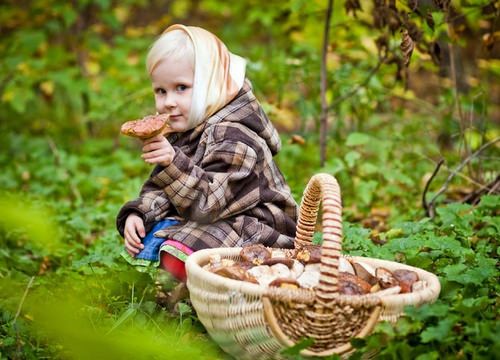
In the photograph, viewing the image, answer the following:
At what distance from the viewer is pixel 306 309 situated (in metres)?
1.77

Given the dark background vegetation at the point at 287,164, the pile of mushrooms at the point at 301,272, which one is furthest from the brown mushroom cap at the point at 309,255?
the dark background vegetation at the point at 287,164

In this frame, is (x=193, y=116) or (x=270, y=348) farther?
(x=193, y=116)

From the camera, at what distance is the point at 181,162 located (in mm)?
2223

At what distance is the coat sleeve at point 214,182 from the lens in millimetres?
2234

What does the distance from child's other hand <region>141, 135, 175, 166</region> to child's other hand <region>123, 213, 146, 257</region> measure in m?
0.37

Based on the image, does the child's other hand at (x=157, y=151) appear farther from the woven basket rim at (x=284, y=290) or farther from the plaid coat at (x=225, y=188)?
the woven basket rim at (x=284, y=290)

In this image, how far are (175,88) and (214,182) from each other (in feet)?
1.28

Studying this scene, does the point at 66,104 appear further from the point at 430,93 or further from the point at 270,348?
the point at 270,348

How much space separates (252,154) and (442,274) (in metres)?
0.76

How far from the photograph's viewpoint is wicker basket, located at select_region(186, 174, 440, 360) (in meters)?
1.75

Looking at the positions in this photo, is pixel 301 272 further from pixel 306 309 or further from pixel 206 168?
pixel 206 168

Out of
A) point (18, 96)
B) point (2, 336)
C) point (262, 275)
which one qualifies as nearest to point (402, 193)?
point (262, 275)

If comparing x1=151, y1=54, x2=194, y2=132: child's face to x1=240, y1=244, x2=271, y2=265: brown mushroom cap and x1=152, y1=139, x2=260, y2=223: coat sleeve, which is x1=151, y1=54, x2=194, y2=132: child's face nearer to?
x1=152, y1=139, x2=260, y2=223: coat sleeve

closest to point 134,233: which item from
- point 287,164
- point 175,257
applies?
point 175,257
